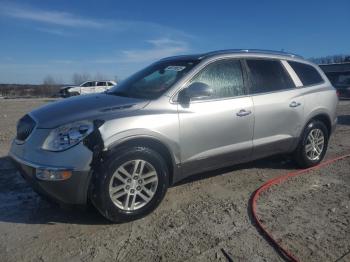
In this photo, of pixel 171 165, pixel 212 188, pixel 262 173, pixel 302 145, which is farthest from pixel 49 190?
pixel 302 145

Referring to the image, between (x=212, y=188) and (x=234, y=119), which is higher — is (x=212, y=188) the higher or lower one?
the lower one

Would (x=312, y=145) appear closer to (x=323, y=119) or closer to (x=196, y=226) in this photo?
(x=323, y=119)

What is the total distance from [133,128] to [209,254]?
146 centimetres

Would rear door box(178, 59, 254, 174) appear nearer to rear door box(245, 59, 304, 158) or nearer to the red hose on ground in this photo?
rear door box(245, 59, 304, 158)

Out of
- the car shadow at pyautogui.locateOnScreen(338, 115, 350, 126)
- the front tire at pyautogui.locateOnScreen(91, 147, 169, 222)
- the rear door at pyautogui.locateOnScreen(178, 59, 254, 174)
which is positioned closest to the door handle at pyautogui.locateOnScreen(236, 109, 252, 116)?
the rear door at pyautogui.locateOnScreen(178, 59, 254, 174)

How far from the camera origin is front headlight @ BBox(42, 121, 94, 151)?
350 centimetres

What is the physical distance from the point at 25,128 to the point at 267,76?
331cm

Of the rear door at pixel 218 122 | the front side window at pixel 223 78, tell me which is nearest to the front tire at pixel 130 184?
the rear door at pixel 218 122

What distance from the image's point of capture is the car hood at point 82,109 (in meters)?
3.70

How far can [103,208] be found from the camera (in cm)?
362

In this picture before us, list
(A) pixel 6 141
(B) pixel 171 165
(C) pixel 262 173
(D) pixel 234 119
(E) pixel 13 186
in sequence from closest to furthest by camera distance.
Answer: (B) pixel 171 165
(D) pixel 234 119
(E) pixel 13 186
(C) pixel 262 173
(A) pixel 6 141

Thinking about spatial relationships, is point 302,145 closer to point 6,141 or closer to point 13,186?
point 13,186

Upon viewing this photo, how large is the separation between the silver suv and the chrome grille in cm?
1

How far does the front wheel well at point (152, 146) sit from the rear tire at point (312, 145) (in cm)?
244
